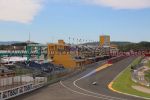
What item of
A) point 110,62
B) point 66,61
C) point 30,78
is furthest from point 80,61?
point 30,78

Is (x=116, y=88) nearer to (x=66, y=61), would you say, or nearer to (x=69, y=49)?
(x=66, y=61)

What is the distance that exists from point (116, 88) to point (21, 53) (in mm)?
57561

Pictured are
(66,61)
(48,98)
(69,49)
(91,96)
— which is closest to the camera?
(48,98)

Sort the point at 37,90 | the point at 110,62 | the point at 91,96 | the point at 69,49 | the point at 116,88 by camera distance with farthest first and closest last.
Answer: the point at 69,49 < the point at 110,62 < the point at 116,88 < the point at 37,90 < the point at 91,96

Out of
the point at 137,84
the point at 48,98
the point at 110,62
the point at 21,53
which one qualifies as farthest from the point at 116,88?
the point at 21,53

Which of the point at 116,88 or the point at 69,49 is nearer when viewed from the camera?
the point at 116,88

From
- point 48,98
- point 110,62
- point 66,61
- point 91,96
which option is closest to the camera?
point 48,98

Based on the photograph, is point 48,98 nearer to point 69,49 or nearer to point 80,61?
point 80,61

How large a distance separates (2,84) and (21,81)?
4.34 meters

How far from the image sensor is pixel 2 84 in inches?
1603

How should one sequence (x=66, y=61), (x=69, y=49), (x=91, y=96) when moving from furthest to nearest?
(x=69, y=49), (x=66, y=61), (x=91, y=96)

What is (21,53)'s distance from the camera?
102 meters

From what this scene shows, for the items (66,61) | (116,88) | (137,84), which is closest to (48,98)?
(116,88)

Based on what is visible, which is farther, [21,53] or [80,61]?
[21,53]
